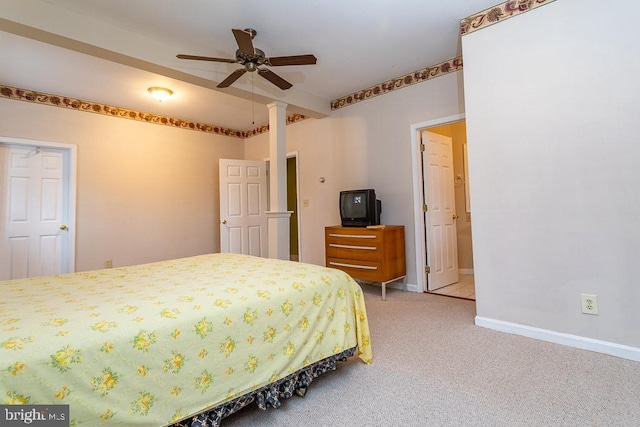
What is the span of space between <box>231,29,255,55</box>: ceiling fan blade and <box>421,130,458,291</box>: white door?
2182 millimetres

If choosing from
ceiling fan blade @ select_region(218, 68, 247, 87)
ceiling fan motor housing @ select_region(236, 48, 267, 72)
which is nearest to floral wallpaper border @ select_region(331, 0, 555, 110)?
ceiling fan motor housing @ select_region(236, 48, 267, 72)

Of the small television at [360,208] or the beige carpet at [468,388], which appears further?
the small television at [360,208]

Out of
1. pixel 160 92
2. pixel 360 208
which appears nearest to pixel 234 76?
pixel 160 92

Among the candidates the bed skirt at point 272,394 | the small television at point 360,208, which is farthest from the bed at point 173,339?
the small television at point 360,208

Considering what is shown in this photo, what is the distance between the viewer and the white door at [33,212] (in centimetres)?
352

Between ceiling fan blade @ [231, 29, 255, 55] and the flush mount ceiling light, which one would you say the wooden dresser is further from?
the flush mount ceiling light

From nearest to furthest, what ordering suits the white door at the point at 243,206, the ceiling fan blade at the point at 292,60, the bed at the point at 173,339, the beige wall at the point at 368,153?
the bed at the point at 173,339
the ceiling fan blade at the point at 292,60
the beige wall at the point at 368,153
the white door at the point at 243,206

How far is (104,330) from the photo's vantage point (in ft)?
3.32

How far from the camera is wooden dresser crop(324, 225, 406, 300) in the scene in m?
3.30

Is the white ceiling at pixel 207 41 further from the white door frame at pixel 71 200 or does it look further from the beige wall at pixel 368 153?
the white door frame at pixel 71 200

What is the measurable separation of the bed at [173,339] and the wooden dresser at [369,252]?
1.49 meters

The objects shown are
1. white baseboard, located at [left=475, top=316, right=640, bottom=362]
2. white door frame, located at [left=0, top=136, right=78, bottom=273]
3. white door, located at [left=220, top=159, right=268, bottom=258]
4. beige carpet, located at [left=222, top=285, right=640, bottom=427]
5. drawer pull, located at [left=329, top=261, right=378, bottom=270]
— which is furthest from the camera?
white door, located at [left=220, top=159, right=268, bottom=258]

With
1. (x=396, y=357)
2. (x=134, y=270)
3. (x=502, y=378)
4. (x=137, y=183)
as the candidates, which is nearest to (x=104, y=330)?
(x=134, y=270)

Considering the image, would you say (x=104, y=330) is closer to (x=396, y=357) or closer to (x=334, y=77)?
(x=396, y=357)
